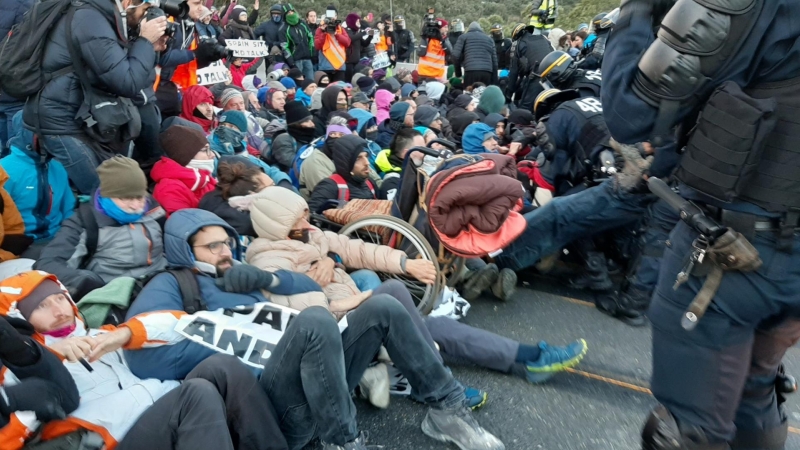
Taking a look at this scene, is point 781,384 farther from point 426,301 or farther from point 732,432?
point 426,301

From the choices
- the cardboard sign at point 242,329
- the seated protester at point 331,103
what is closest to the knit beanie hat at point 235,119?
the seated protester at point 331,103

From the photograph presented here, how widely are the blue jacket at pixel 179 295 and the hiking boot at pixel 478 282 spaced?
3.67ft

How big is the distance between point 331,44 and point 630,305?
26.5ft

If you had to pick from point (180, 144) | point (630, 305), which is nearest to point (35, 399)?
point (180, 144)

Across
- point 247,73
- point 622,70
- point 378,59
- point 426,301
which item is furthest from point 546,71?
point 378,59

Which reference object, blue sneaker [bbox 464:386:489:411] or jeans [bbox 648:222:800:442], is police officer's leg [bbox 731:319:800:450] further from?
blue sneaker [bbox 464:386:489:411]

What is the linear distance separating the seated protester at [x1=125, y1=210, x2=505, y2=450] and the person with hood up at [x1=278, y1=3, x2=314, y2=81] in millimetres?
7477

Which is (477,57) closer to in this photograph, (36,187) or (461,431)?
(36,187)

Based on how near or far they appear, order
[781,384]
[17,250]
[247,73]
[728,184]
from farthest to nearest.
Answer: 1. [247,73]
2. [17,250]
3. [781,384]
4. [728,184]

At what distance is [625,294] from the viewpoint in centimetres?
351

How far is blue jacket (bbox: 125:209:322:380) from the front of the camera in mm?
2205

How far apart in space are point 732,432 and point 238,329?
5.74ft

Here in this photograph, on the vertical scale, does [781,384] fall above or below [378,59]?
above

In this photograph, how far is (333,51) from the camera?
1027cm
